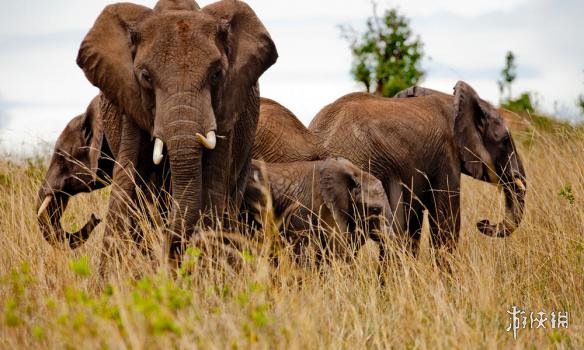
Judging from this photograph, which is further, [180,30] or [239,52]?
[239,52]

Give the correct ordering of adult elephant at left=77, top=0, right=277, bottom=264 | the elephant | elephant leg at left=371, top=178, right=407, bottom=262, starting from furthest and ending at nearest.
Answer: the elephant → elephant leg at left=371, top=178, right=407, bottom=262 → adult elephant at left=77, top=0, right=277, bottom=264

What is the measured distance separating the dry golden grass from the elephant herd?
1.16 ft

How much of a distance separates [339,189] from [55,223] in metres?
2.33

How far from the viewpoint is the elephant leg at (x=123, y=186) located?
802cm

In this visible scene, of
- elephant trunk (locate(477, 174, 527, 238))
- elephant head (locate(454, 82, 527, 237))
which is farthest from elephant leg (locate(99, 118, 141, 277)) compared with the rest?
elephant head (locate(454, 82, 527, 237))

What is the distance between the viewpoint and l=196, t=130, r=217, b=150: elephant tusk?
741 centimetres

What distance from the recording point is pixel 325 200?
9641mm

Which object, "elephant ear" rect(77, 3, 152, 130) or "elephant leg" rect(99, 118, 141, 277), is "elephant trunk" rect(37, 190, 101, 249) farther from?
"elephant ear" rect(77, 3, 152, 130)

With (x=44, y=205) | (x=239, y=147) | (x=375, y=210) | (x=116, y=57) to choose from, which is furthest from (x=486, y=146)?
(x=116, y=57)

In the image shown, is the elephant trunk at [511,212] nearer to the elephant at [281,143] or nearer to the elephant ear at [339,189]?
the elephant ear at [339,189]

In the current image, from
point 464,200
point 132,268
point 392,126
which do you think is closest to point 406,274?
point 132,268

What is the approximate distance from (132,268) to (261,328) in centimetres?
214

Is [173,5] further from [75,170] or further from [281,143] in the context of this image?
[281,143]

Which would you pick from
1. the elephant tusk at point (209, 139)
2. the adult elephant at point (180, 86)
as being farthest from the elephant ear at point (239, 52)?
the elephant tusk at point (209, 139)
